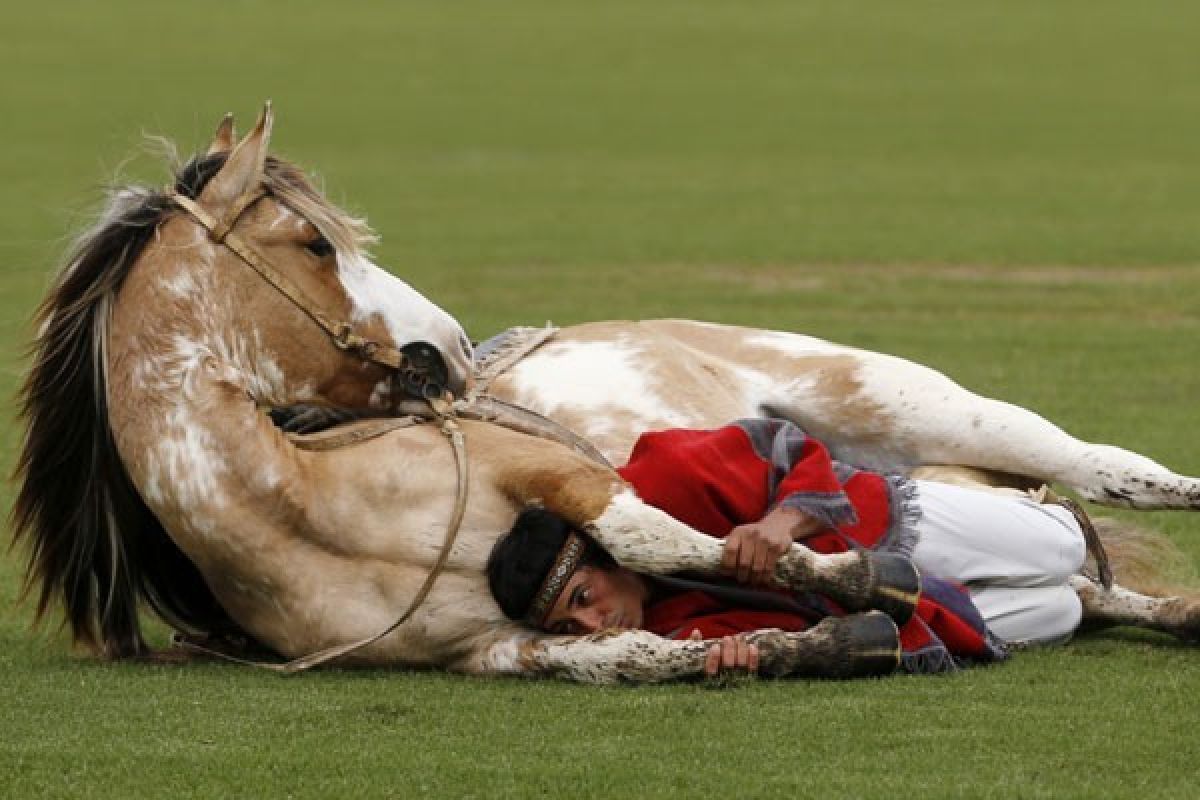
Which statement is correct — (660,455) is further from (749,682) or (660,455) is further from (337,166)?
(337,166)

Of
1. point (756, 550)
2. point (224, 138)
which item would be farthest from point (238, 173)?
point (756, 550)

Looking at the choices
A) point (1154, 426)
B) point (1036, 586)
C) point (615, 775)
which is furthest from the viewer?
point (1154, 426)

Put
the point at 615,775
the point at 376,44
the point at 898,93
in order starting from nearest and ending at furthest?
1. the point at 615,775
2. the point at 898,93
3. the point at 376,44

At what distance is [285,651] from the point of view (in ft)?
23.0

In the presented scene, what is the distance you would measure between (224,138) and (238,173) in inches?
17.0

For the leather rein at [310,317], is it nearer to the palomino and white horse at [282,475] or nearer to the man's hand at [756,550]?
the palomino and white horse at [282,475]

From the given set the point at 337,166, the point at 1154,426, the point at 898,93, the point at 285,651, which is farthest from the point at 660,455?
the point at 898,93

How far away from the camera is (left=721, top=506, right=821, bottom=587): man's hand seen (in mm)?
6598

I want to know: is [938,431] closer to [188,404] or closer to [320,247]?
[320,247]

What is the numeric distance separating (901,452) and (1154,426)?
13.7 feet

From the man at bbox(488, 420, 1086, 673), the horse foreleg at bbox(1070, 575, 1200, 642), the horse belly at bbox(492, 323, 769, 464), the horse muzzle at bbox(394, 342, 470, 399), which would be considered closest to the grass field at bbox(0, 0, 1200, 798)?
the horse foreleg at bbox(1070, 575, 1200, 642)

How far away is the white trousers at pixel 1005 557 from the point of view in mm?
7340

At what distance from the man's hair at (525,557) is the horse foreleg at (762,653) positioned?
0.59ft

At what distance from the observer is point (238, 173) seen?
720cm
